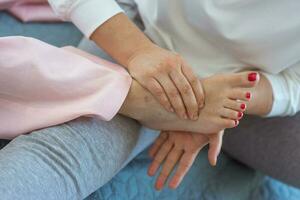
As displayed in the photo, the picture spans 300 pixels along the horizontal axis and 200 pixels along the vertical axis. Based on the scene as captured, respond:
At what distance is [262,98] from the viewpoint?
2.97ft

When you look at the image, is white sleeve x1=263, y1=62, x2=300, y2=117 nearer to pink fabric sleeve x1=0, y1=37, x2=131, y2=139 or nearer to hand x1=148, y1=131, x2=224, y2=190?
hand x1=148, y1=131, x2=224, y2=190

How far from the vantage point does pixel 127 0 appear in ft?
3.43

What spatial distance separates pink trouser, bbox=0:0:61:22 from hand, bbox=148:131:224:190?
1.46 ft

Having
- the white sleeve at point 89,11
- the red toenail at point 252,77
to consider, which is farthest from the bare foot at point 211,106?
the white sleeve at point 89,11

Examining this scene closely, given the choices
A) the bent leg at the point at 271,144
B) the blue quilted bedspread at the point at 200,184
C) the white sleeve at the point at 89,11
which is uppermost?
the white sleeve at the point at 89,11

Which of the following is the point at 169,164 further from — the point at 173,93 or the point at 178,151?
the point at 173,93

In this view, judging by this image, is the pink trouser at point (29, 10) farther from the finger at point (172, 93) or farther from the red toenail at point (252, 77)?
the red toenail at point (252, 77)

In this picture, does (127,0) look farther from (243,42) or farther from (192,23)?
(243,42)

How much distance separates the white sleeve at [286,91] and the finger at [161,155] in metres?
0.20

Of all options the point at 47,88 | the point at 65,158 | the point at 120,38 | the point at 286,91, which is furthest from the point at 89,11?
the point at 286,91

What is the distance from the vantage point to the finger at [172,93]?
0.81m

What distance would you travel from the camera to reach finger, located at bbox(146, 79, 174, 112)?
81cm

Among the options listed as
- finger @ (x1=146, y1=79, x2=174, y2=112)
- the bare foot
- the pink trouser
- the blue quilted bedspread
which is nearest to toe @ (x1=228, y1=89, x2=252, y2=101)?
the bare foot

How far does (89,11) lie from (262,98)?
355 mm
